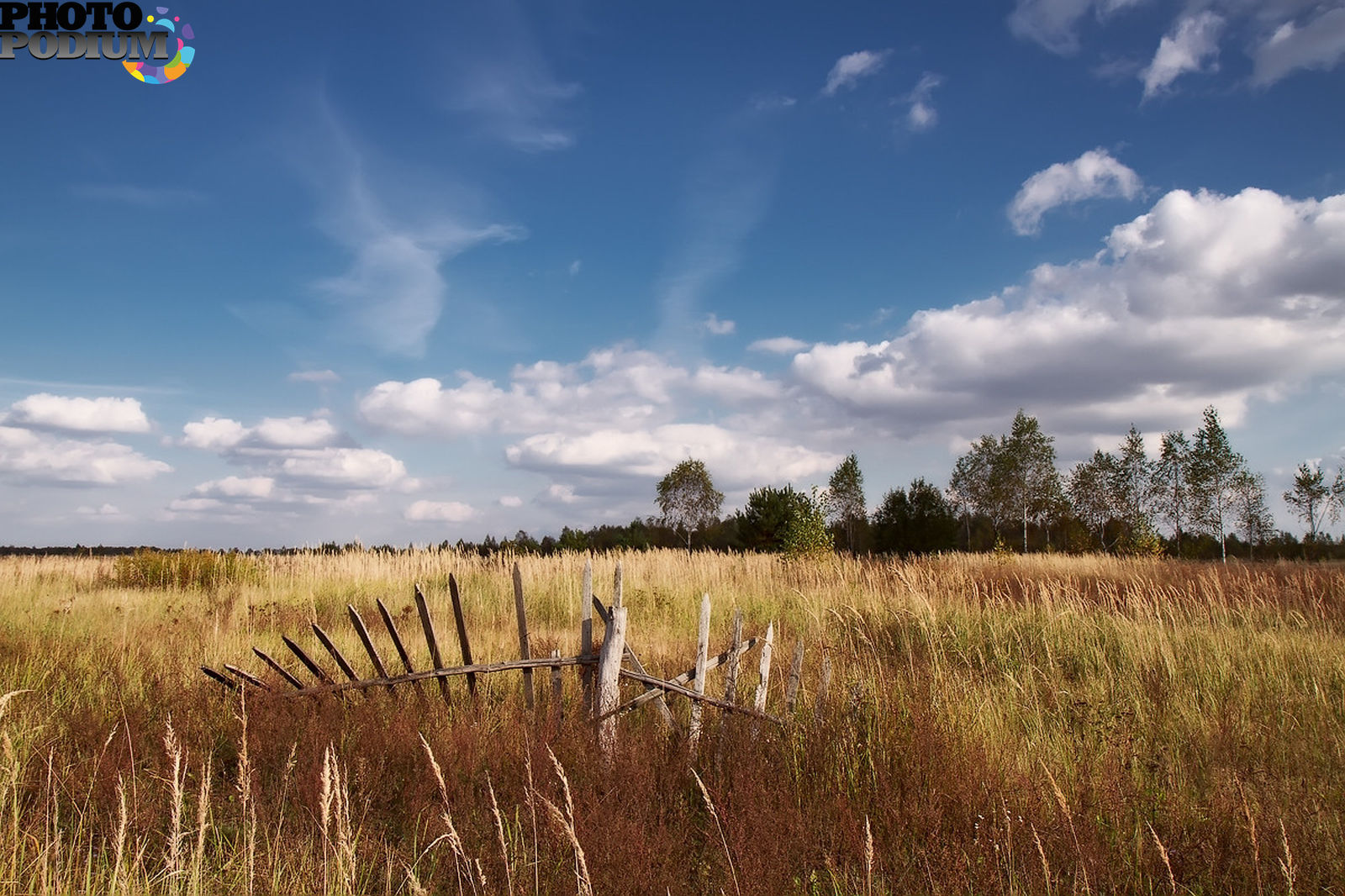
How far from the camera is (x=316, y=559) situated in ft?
60.4

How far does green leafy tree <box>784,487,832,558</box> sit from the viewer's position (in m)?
17.5

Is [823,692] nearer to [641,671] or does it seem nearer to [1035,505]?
[641,671]

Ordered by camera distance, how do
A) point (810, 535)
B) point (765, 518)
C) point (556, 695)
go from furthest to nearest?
point (765, 518)
point (810, 535)
point (556, 695)

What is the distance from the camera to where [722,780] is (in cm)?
419

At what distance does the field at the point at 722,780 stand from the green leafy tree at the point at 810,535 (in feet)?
27.1

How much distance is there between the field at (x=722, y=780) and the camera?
11.3ft

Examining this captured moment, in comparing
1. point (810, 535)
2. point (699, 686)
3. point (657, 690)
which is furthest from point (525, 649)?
point (810, 535)

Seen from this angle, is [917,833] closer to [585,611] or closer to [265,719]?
[585,611]

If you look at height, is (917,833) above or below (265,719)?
below

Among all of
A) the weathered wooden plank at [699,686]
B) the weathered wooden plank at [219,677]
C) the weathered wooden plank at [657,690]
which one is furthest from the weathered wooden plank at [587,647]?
the weathered wooden plank at [219,677]

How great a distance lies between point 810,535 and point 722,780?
13635mm

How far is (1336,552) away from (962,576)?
1533 inches

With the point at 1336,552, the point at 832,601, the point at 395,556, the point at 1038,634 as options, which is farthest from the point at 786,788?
the point at 1336,552

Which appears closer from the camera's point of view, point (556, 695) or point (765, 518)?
point (556, 695)
